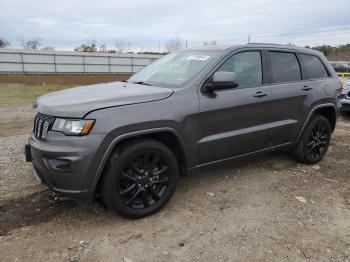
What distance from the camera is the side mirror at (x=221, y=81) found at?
3822 millimetres

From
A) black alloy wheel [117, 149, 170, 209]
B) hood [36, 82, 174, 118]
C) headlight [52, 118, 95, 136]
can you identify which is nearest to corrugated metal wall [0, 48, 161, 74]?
hood [36, 82, 174, 118]

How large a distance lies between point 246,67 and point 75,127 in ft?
7.65

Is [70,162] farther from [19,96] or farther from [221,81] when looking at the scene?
[19,96]

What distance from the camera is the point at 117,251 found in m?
3.07

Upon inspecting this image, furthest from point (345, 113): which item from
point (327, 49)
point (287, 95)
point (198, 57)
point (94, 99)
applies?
point (327, 49)

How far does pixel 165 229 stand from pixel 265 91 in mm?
2195

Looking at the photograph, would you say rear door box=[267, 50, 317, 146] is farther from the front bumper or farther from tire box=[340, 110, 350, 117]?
tire box=[340, 110, 350, 117]

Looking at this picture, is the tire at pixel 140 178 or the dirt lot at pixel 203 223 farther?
the tire at pixel 140 178

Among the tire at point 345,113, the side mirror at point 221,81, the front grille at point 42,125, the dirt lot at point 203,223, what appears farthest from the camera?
the tire at point 345,113

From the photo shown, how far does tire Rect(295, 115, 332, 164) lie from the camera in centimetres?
520

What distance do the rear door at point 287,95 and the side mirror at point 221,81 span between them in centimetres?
94

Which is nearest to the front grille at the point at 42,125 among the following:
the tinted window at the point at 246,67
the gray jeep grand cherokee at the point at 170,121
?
the gray jeep grand cherokee at the point at 170,121

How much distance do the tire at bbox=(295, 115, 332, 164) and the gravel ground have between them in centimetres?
35

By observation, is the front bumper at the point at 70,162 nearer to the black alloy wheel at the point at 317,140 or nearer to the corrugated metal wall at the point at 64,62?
the black alloy wheel at the point at 317,140
